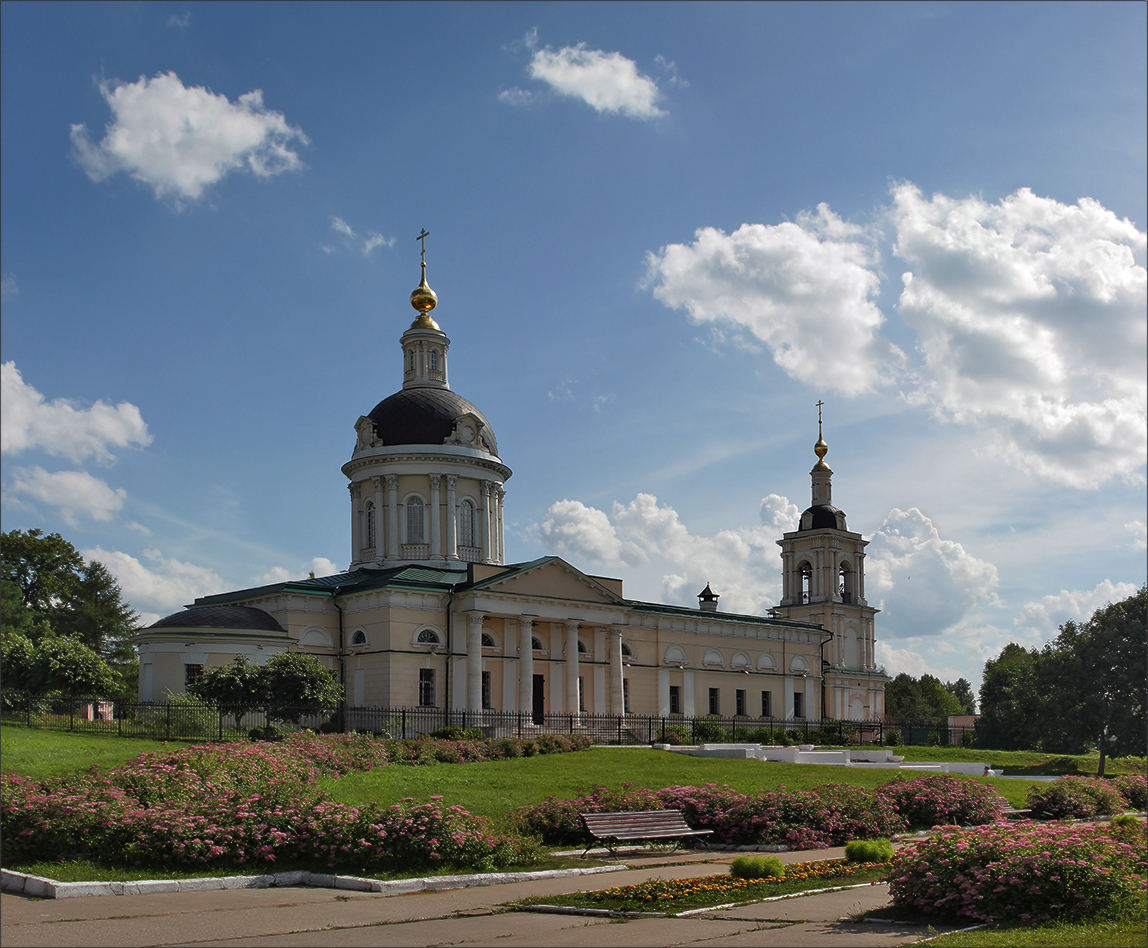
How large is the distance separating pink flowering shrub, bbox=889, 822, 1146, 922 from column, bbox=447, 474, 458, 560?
3799 cm

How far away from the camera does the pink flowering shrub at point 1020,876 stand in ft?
37.4

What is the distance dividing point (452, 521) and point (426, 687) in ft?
29.1

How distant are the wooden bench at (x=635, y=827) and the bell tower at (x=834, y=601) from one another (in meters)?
48.4

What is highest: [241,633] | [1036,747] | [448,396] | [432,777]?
[448,396]

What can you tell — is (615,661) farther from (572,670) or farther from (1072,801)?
(1072,801)

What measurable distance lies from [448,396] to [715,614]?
1784 cm

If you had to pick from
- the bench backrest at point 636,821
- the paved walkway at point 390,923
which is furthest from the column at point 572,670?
the paved walkway at point 390,923

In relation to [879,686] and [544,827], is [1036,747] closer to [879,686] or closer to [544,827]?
[879,686]

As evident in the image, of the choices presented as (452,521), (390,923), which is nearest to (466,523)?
(452,521)

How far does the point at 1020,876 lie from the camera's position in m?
11.5

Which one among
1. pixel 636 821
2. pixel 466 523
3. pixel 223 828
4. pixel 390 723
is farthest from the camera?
pixel 466 523

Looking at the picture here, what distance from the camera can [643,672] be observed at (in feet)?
174

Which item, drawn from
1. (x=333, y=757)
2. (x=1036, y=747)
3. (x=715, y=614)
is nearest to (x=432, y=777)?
(x=333, y=757)

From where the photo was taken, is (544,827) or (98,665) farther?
(98,665)
